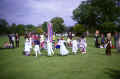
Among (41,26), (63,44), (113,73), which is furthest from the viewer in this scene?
(41,26)

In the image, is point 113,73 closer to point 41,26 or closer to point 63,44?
point 63,44

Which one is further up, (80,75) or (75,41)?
(75,41)

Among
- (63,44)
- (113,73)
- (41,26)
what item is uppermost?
(41,26)

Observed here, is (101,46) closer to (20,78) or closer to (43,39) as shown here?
(43,39)

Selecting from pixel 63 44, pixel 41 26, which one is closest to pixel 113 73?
pixel 63 44

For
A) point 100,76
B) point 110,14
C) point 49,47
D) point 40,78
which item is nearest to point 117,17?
point 110,14

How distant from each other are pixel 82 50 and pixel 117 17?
8.65 meters

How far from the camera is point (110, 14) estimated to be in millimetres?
3619

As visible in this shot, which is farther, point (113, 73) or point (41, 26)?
point (41, 26)

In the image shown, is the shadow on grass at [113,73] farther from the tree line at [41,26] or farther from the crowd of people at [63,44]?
the tree line at [41,26]

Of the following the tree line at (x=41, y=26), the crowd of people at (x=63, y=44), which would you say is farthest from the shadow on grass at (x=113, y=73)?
the tree line at (x=41, y=26)

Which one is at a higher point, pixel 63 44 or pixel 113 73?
pixel 63 44

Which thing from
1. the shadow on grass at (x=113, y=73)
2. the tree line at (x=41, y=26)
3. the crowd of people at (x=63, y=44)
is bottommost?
the shadow on grass at (x=113, y=73)

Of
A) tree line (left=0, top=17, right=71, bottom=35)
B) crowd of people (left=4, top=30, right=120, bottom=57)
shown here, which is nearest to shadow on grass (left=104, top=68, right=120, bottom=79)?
crowd of people (left=4, top=30, right=120, bottom=57)
